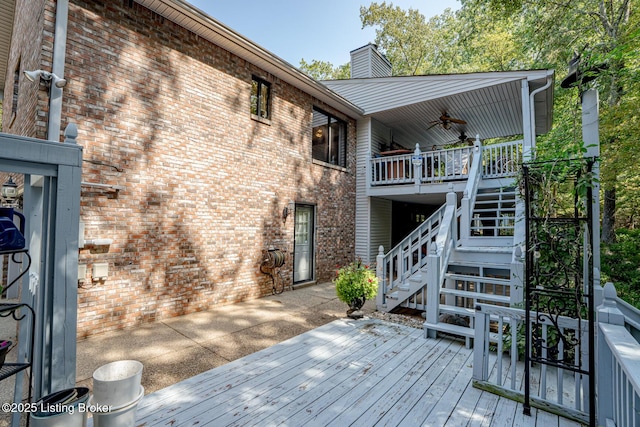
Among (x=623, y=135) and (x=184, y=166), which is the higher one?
(x=623, y=135)

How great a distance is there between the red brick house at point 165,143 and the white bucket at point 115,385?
2639 mm

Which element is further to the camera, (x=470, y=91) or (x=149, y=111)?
(x=470, y=91)

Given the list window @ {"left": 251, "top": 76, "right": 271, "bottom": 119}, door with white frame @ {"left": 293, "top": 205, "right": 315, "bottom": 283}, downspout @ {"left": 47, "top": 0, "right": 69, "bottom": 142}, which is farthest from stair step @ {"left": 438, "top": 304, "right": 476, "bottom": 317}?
downspout @ {"left": 47, "top": 0, "right": 69, "bottom": 142}

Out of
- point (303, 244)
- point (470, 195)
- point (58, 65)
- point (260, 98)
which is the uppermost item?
point (260, 98)

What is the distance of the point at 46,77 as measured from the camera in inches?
149

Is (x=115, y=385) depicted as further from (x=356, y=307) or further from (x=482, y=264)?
(x=482, y=264)

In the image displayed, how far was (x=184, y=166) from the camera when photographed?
539cm

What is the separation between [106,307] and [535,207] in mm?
5619

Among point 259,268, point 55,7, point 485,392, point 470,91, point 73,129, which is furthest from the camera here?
point 470,91

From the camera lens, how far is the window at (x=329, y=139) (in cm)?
888

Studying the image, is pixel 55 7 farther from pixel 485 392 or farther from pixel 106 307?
pixel 485 392

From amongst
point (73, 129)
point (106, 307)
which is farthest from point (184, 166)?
point (73, 129)

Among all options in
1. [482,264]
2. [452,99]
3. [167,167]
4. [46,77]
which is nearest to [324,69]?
[452,99]

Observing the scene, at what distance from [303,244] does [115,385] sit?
6214 millimetres
